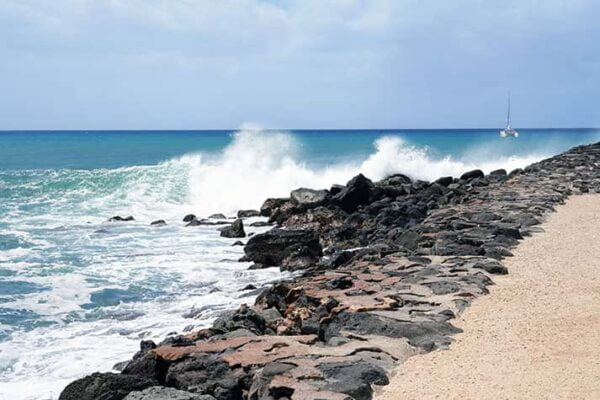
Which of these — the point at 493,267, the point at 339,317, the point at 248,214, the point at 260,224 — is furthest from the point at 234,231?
the point at 339,317

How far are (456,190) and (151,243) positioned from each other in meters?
7.47

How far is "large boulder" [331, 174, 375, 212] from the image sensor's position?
18.3 metres

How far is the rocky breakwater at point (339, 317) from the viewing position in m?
5.30

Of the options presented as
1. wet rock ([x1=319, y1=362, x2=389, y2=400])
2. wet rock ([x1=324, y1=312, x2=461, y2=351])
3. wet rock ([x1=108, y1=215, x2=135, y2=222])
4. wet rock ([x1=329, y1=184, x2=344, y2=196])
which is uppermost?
wet rock ([x1=319, y1=362, x2=389, y2=400])

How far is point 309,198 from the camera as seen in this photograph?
738 inches

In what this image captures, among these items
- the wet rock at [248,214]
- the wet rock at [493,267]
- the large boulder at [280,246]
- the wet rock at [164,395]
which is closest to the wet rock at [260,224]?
the wet rock at [248,214]

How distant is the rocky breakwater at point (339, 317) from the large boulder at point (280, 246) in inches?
0.9

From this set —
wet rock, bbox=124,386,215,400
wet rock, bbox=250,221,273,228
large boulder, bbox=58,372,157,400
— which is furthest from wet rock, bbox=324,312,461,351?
wet rock, bbox=250,221,273,228

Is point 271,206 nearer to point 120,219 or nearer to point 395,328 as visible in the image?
point 120,219

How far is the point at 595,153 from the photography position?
29406mm

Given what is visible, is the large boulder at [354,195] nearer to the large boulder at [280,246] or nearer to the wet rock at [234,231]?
the wet rock at [234,231]

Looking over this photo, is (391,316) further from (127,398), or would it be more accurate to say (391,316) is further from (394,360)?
(127,398)

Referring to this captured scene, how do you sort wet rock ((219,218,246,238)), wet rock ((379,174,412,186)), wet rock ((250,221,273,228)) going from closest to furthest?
1. wet rock ((219,218,246,238))
2. wet rock ((250,221,273,228))
3. wet rock ((379,174,412,186))

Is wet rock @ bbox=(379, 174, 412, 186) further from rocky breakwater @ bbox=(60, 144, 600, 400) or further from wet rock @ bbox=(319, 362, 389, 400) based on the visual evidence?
wet rock @ bbox=(319, 362, 389, 400)
